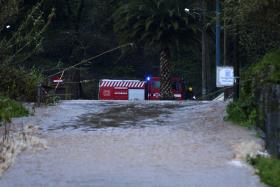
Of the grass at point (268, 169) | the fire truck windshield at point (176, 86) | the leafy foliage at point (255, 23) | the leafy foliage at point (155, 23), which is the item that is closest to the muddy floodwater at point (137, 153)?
the grass at point (268, 169)

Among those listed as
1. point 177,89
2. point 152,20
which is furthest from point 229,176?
point 177,89

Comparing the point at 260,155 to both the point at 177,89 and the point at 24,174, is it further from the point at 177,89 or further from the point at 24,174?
the point at 177,89

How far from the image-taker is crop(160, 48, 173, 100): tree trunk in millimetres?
37062

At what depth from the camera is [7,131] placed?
45.5 ft

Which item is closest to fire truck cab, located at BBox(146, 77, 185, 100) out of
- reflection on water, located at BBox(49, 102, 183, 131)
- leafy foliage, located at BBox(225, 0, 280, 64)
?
reflection on water, located at BBox(49, 102, 183, 131)

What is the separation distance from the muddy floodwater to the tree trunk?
18773mm

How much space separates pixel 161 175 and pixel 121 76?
152 ft

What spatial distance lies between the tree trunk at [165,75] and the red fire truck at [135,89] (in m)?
3.54

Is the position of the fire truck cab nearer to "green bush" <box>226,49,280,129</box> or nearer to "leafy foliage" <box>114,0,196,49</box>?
"leafy foliage" <box>114,0,196,49</box>

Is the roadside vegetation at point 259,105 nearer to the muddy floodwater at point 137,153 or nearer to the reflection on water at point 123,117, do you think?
the muddy floodwater at point 137,153

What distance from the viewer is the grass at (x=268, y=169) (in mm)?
9328

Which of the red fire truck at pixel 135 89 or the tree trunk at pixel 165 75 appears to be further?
the red fire truck at pixel 135 89

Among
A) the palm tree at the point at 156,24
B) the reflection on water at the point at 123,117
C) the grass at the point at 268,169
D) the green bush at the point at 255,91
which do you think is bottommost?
the grass at the point at 268,169

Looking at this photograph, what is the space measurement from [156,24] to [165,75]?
339 centimetres
